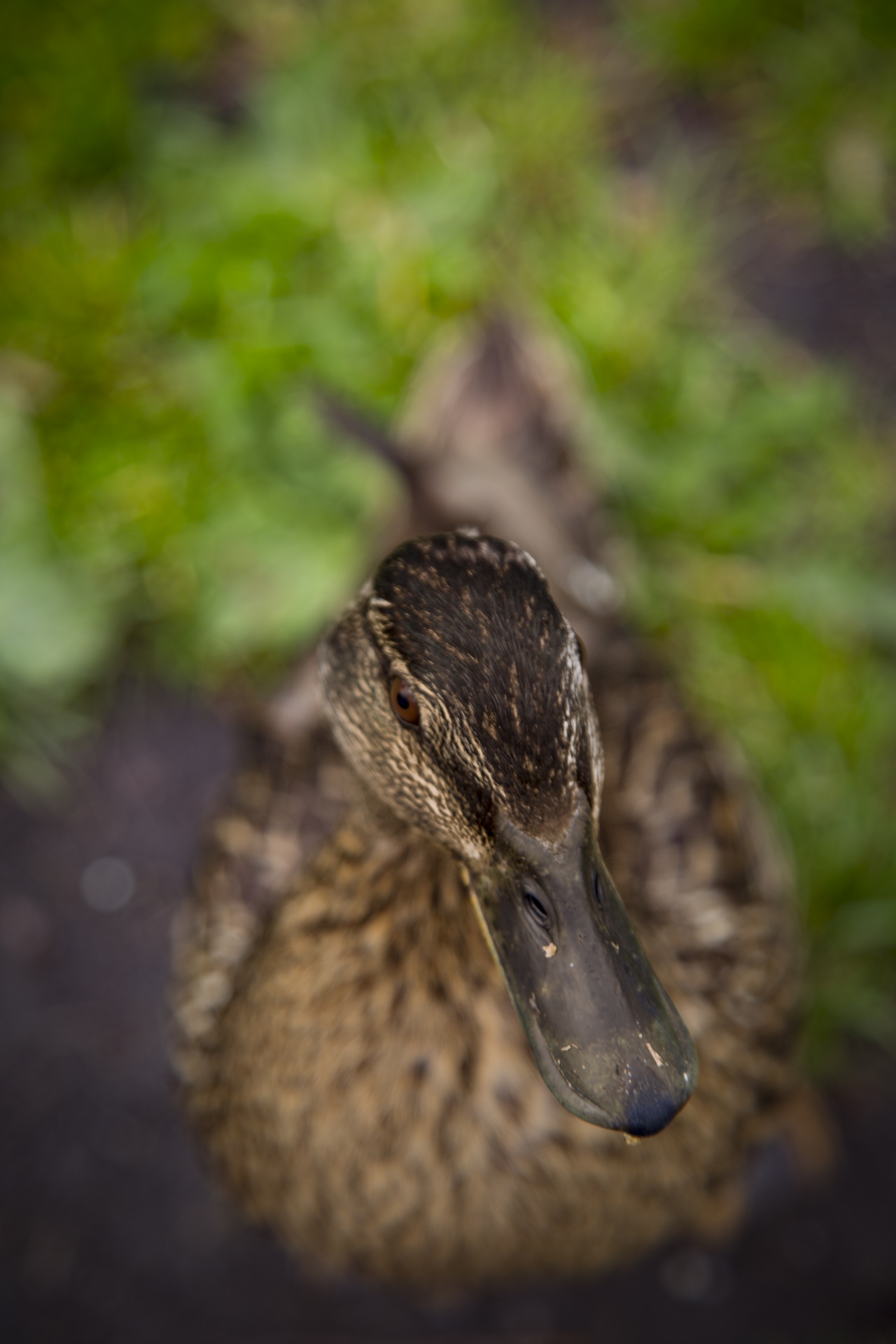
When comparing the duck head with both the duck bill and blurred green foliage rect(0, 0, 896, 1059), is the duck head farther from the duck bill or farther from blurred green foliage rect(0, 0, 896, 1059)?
blurred green foliage rect(0, 0, 896, 1059)

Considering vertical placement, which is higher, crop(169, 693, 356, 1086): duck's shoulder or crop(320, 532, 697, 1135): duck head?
crop(320, 532, 697, 1135): duck head

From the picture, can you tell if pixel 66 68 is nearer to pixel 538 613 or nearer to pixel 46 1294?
pixel 538 613

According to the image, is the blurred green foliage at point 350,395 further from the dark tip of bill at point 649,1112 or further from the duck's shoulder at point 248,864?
the dark tip of bill at point 649,1112

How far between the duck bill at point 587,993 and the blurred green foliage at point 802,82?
90.4 inches

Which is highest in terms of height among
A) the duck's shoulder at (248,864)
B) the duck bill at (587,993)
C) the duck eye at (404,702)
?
the duck eye at (404,702)

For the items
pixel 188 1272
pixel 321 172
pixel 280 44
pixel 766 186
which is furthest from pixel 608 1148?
pixel 280 44

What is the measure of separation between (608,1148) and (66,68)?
271 cm

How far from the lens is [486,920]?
1.00m

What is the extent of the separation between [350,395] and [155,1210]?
1.90m

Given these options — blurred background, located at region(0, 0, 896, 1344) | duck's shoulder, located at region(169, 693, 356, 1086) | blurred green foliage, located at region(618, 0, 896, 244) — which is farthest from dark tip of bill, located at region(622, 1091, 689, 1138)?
blurred green foliage, located at region(618, 0, 896, 244)

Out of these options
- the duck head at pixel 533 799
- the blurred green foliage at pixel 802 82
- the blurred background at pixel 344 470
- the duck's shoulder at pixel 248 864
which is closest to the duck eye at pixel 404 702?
the duck head at pixel 533 799

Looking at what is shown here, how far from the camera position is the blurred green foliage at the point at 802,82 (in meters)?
2.48

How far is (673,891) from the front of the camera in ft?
4.92

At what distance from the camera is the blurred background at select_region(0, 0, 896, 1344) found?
206cm
